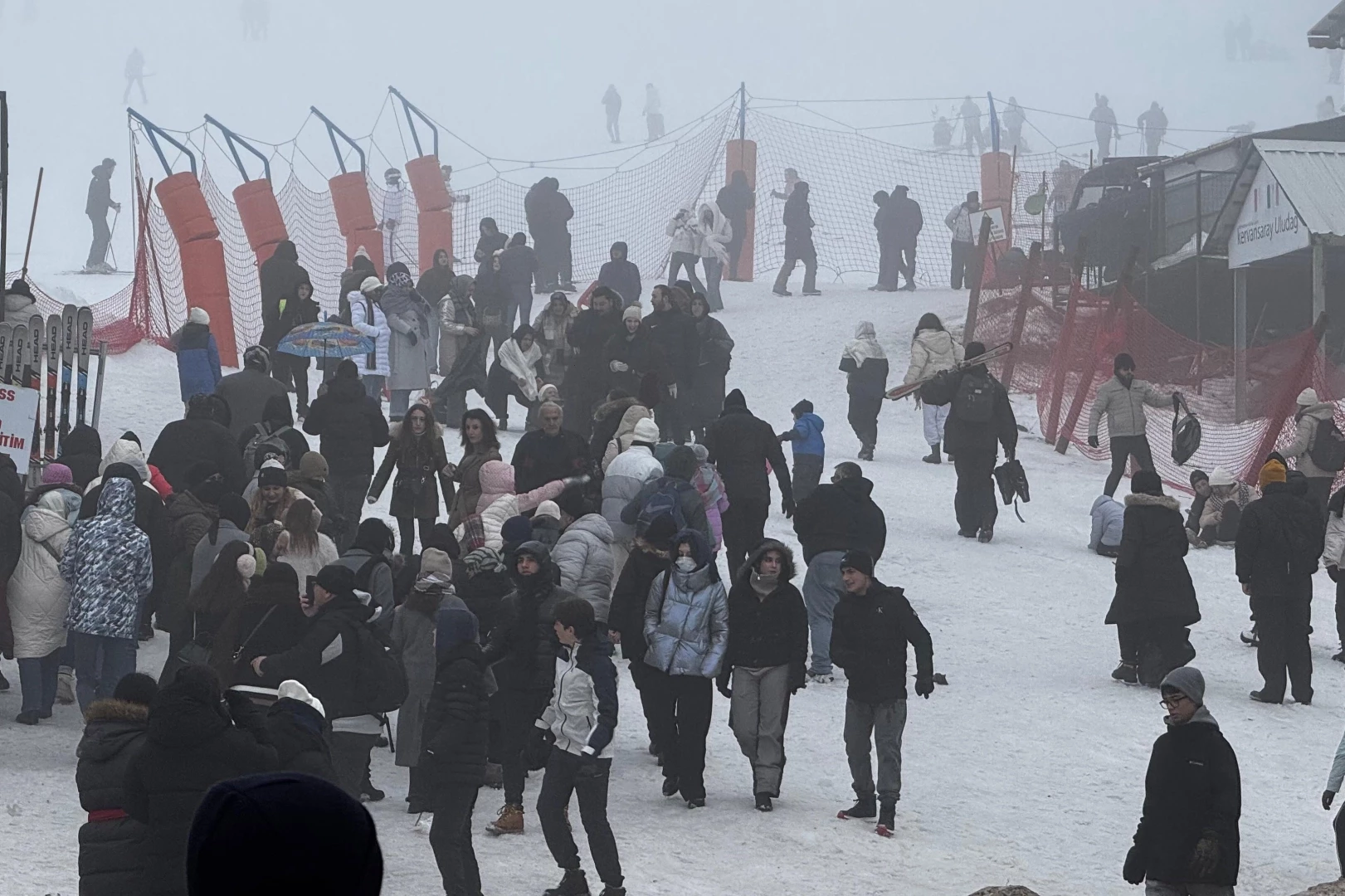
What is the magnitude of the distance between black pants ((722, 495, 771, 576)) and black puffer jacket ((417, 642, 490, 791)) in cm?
462

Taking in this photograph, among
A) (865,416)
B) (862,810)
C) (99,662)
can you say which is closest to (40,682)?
(99,662)

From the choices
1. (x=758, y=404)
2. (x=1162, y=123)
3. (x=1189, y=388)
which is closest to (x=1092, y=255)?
(x=1189, y=388)

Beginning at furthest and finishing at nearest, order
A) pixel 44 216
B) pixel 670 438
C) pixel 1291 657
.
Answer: pixel 44 216
pixel 670 438
pixel 1291 657

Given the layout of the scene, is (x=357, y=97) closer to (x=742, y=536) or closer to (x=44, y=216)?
(x=44, y=216)

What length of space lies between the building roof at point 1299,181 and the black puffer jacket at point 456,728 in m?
15.0

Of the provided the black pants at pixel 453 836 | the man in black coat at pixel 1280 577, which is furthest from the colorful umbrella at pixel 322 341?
the black pants at pixel 453 836

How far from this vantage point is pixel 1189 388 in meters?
21.1

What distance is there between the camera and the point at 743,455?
11641mm

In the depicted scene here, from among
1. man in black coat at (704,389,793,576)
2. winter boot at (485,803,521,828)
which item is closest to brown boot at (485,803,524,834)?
winter boot at (485,803,521,828)

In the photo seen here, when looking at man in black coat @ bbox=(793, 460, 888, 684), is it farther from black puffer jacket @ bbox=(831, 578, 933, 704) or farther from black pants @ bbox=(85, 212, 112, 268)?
black pants @ bbox=(85, 212, 112, 268)

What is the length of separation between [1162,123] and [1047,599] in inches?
1270

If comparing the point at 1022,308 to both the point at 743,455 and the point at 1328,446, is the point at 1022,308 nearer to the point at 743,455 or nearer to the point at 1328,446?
the point at 1328,446

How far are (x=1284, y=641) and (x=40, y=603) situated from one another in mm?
6138

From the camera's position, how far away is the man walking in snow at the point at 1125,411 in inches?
599
